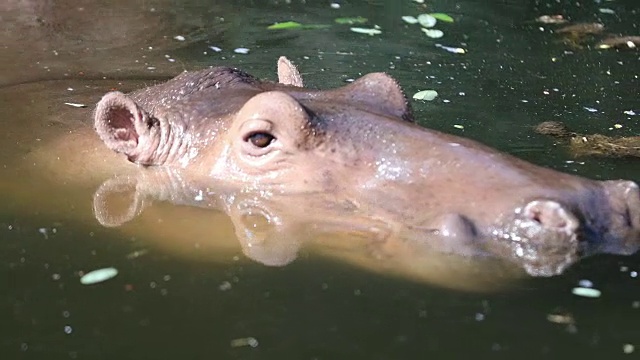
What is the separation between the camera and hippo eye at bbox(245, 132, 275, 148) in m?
4.36

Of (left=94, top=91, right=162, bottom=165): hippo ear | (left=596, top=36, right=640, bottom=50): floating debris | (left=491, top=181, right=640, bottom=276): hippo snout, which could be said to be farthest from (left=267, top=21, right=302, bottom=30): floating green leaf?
(left=491, top=181, right=640, bottom=276): hippo snout

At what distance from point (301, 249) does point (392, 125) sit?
0.70 metres

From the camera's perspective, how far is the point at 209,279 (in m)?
3.87

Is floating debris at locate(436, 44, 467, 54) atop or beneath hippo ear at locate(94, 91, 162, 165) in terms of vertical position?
beneath

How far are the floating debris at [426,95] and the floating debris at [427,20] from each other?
2540 mm

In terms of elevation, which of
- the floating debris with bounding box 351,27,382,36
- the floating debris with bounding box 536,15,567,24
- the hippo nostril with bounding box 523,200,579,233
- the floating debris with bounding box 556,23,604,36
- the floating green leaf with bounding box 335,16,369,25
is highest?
the hippo nostril with bounding box 523,200,579,233

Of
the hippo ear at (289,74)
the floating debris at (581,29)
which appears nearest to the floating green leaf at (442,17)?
the floating debris at (581,29)

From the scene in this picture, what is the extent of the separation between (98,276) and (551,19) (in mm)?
7796

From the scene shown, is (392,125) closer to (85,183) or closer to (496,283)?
(496,283)

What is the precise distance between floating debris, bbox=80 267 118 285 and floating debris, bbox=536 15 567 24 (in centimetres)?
759

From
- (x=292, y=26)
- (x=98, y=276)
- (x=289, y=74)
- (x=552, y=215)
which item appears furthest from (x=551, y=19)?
(x=98, y=276)

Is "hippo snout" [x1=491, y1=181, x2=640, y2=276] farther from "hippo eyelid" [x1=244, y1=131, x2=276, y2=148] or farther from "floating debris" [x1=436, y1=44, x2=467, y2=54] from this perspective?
"floating debris" [x1=436, y1=44, x2=467, y2=54]

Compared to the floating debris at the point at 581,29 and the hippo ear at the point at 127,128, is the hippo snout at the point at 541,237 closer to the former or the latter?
the hippo ear at the point at 127,128

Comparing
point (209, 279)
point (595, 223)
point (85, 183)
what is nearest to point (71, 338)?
point (209, 279)
